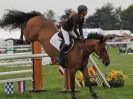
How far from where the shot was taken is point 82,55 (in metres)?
11.4

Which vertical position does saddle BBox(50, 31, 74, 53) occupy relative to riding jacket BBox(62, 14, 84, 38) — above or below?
below

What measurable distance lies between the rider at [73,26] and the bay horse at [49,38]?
0.61 ft

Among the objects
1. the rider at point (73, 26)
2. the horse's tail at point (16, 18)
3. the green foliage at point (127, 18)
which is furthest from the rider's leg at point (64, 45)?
the green foliage at point (127, 18)

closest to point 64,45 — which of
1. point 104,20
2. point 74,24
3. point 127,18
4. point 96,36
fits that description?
point 74,24

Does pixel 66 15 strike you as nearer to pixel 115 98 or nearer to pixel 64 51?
pixel 64 51

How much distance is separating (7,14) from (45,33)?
150 cm

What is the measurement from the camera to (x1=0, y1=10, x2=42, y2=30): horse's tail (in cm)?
1325

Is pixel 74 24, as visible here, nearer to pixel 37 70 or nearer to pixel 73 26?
pixel 73 26

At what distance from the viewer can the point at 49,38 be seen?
12.4m

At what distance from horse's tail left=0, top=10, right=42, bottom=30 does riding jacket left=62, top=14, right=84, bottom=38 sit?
2046mm

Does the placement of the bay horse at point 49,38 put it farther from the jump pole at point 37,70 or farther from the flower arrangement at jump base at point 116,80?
the flower arrangement at jump base at point 116,80

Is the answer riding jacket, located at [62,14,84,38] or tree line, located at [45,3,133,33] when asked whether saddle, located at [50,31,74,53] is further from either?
tree line, located at [45,3,133,33]

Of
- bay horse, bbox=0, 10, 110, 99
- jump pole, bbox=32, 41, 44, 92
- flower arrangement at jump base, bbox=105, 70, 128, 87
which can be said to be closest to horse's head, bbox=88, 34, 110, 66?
bay horse, bbox=0, 10, 110, 99

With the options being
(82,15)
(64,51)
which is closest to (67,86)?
(64,51)
